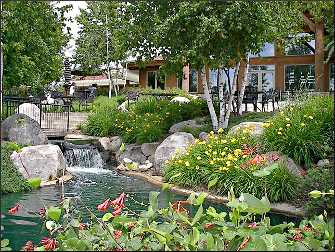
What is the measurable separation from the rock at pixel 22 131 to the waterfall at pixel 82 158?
0.82 meters

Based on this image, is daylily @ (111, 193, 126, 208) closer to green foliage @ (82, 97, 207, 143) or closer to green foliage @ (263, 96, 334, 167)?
green foliage @ (263, 96, 334, 167)

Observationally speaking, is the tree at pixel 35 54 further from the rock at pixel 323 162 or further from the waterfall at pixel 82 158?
the rock at pixel 323 162

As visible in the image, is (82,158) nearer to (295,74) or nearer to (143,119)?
(143,119)

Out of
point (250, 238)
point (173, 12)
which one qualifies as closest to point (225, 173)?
point (173, 12)

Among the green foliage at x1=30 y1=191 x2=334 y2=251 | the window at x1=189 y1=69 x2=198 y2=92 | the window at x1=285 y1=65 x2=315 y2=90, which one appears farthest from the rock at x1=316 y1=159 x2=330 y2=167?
the window at x1=189 y1=69 x2=198 y2=92

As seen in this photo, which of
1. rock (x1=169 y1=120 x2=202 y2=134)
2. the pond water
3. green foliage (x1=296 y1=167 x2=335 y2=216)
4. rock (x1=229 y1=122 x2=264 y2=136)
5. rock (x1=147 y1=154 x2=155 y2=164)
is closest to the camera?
the pond water

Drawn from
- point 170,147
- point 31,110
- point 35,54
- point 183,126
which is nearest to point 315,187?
point 170,147

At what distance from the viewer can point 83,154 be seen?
11.7 m

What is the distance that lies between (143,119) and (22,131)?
328 centimetres

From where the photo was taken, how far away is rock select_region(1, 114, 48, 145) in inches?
417

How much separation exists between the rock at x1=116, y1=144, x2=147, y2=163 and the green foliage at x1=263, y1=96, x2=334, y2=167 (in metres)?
3.51

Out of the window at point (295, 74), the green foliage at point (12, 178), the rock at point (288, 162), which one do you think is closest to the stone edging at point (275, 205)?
the rock at point (288, 162)

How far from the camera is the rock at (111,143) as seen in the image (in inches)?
485

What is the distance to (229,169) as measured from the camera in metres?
7.65
